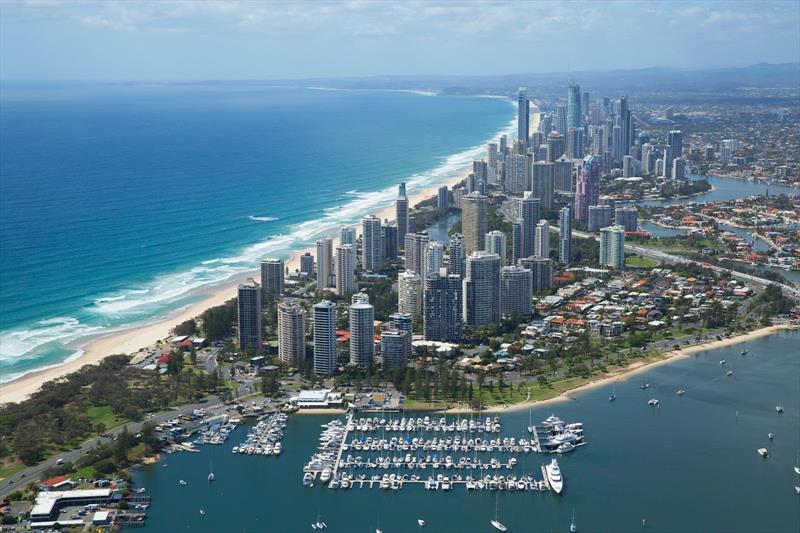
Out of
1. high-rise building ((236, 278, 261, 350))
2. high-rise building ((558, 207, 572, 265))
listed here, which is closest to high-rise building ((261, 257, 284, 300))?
high-rise building ((236, 278, 261, 350))

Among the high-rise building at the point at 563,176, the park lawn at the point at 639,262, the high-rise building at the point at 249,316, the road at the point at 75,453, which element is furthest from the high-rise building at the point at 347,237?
the high-rise building at the point at 563,176

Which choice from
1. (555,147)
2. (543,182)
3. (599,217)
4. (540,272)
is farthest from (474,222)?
(555,147)

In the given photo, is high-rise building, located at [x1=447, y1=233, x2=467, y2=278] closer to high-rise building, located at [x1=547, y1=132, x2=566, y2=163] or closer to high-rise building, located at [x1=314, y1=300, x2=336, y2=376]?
high-rise building, located at [x1=314, y1=300, x2=336, y2=376]

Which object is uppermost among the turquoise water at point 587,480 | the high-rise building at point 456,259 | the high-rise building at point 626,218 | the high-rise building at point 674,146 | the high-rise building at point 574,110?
the high-rise building at point 574,110

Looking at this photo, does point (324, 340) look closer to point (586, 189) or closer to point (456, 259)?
point (456, 259)

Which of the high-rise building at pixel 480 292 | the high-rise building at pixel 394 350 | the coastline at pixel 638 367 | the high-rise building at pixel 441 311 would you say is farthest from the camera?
the high-rise building at pixel 480 292

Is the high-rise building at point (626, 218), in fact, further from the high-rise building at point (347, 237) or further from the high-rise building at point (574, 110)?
the high-rise building at point (574, 110)
